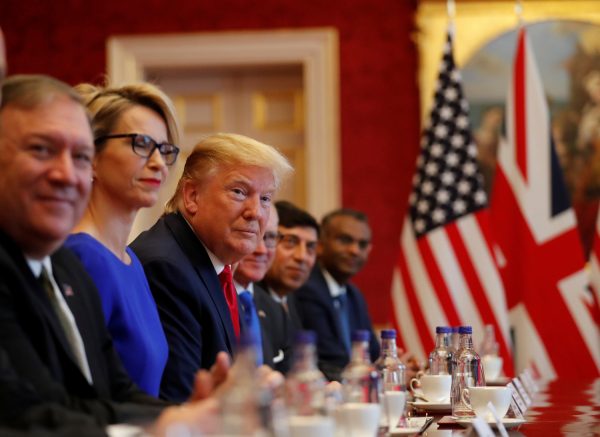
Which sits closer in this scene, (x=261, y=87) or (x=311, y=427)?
(x=311, y=427)

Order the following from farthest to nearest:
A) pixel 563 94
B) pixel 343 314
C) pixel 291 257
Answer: pixel 563 94
pixel 343 314
pixel 291 257

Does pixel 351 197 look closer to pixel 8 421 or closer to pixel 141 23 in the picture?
pixel 141 23

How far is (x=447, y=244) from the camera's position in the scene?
27.1 feet

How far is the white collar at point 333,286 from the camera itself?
23.8ft

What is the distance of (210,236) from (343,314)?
3.30 metres

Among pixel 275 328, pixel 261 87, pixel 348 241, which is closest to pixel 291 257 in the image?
pixel 275 328

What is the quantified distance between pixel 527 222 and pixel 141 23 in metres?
3.95

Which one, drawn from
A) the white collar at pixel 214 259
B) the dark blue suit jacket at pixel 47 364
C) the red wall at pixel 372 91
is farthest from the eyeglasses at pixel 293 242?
the dark blue suit jacket at pixel 47 364

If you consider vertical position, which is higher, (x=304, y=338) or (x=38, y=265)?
(x=38, y=265)

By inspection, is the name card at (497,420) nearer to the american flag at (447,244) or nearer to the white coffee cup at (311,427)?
the white coffee cup at (311,427)

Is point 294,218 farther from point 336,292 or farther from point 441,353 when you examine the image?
point 441,353

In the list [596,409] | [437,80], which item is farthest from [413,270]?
[596,409]

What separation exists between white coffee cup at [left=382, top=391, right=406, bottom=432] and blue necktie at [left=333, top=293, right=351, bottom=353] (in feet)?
13.4

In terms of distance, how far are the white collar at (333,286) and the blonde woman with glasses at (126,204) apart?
376cm
